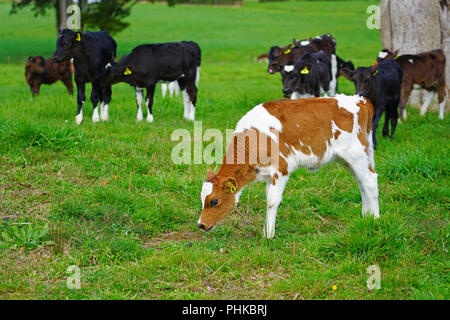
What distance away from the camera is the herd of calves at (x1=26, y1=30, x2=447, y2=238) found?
5.79 m

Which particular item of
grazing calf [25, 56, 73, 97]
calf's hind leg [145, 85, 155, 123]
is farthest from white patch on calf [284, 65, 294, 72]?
grazing calf [25, 56, 73, 97]

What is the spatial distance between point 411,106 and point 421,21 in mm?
2141

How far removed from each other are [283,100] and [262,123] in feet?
1.99

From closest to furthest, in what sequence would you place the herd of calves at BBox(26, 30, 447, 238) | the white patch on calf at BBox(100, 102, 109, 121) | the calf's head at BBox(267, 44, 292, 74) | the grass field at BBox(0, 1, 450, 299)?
the grass field at BBox(0, 1, 450, 299)
the herd of calves at BBox(26, 30, 447, 238)
the white patch on calf at BBox(100, 102, 109, 121)
the calf's head at BBox(267, 44, 292, 74)

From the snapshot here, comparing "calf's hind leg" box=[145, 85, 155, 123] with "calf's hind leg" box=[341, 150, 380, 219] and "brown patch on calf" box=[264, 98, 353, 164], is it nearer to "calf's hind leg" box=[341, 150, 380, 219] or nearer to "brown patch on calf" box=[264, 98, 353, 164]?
"brown patch on calf" box=[264, 98, 353, 164]

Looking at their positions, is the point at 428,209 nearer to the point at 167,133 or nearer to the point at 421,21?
the point at 167,133

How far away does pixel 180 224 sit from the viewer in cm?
656

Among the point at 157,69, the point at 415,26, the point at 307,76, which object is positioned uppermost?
the point at 415,26

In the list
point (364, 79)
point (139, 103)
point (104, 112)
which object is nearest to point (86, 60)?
point (104, 112)

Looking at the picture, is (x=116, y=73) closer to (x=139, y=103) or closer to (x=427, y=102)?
(x=139, y=103)

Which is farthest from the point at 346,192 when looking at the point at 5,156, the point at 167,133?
the point at 5,156

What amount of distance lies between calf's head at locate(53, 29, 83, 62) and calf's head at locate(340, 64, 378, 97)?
5.07 m

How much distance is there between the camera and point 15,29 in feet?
182

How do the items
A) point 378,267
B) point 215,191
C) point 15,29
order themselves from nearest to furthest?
point 378,267 < point 215,191 < point 15,29
